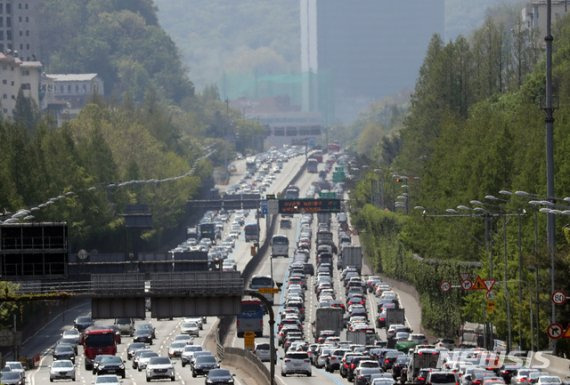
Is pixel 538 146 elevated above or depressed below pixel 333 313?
above

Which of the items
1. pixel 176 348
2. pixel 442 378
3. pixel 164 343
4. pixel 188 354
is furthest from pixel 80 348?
pixel 442 378

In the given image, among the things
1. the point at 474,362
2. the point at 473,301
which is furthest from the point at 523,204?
the point at 474,362

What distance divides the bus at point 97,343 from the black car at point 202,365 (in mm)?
11433

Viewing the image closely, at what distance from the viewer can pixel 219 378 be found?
10612 cm

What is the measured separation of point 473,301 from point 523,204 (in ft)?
21.5

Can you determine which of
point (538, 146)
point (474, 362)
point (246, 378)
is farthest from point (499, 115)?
point (474, 362)

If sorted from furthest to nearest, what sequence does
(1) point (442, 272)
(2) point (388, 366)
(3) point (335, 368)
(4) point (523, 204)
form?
(1) point (442, 272) → (4) point (523, 204) → (3) point (335, 368) → (2) point (388, 366)

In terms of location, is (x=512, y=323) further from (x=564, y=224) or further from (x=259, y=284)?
(x=259, y=284)

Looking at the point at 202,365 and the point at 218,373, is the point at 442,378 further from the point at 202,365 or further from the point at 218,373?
the point at 202,365

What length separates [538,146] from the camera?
142000 millimetres

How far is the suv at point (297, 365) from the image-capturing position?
11494cm

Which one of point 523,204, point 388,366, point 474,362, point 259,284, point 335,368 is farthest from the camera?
point 259,284

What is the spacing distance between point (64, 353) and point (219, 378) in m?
31.5

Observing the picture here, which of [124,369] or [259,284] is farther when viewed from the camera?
[259,284]
